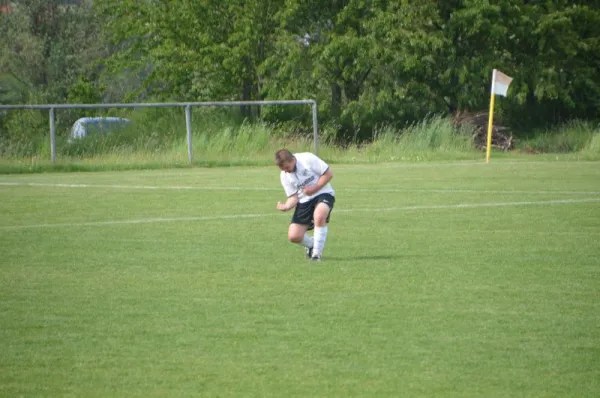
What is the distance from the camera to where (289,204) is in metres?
11.2

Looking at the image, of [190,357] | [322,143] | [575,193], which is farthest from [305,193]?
[322,143]

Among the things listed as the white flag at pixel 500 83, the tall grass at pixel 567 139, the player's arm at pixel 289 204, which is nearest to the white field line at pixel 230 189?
the player's arm at pixel 289 204

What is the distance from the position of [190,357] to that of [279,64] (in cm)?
3558

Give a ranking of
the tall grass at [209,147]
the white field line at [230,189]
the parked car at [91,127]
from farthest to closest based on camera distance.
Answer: the parked car at [91,127]
the tall grass at [209,147]
the white field line at [230,189]

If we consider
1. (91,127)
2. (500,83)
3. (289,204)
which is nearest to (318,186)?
(289,204)

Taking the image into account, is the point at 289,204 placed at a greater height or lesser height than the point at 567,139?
greater

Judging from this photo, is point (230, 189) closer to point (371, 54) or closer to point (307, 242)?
point (307, 242)

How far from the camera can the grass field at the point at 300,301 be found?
20.9ft

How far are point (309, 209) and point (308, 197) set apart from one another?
0.39 feet

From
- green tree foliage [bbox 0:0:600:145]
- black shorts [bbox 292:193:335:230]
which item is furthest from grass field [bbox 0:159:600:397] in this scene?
green tree foliage [bbox 0:0:600:145]

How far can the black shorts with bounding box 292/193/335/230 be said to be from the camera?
37.5ft

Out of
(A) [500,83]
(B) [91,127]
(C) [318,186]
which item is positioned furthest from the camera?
(B) [91,127]

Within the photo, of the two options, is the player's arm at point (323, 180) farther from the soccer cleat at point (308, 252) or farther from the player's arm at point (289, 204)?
the soccer cleat at point (308, 252)

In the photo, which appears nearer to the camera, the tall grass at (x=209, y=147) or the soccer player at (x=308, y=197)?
the soccer player at (x=308, y=197)
